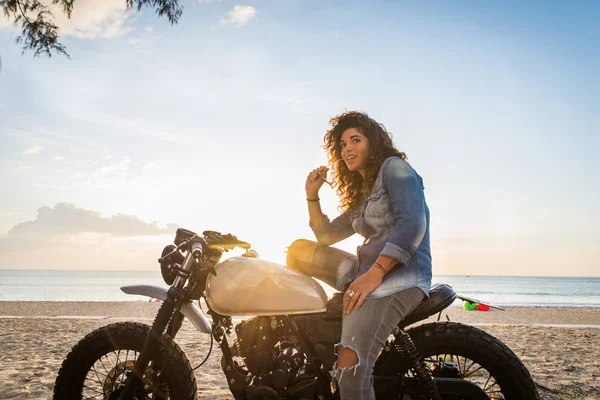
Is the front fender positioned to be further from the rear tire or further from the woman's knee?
the rear tire

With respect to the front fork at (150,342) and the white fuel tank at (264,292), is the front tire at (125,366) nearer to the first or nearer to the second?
the front fork at (150,342)

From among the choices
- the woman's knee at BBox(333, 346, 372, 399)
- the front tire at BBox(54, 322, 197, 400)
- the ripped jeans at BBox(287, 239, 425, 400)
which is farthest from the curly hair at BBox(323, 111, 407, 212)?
the front tire at BBox(54, 322, 197, 400)

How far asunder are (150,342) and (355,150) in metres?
1.83

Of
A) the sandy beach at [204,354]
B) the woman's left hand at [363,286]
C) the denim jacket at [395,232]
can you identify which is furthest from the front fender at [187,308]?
the sandy beach at [204,354]

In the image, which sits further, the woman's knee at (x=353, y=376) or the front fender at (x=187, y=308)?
the front fender at (x=187, y=308)

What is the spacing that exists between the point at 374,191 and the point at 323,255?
0.53 meters

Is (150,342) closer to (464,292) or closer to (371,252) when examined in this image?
(371,252)

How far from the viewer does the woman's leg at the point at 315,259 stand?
Answer: 3.04 metres

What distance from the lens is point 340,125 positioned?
10.6ft

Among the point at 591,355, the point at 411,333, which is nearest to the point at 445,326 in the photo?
the point at 411,333

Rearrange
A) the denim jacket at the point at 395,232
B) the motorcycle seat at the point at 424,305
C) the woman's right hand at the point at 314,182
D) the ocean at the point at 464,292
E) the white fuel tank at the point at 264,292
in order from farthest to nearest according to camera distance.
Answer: the ocean at the point at 464,292 → the woman's right hand at the point at 314,182 → the white fuel tank at the point at 264,292 → the motorcycle seat at the point at 424,305 → the denim jacket at the point at 395,232

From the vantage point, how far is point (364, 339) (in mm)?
2672

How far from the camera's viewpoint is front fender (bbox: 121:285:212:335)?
3.11 metres

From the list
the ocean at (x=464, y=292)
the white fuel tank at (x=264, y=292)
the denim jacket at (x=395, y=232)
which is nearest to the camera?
the denim jacket at (x=395, y=232)
